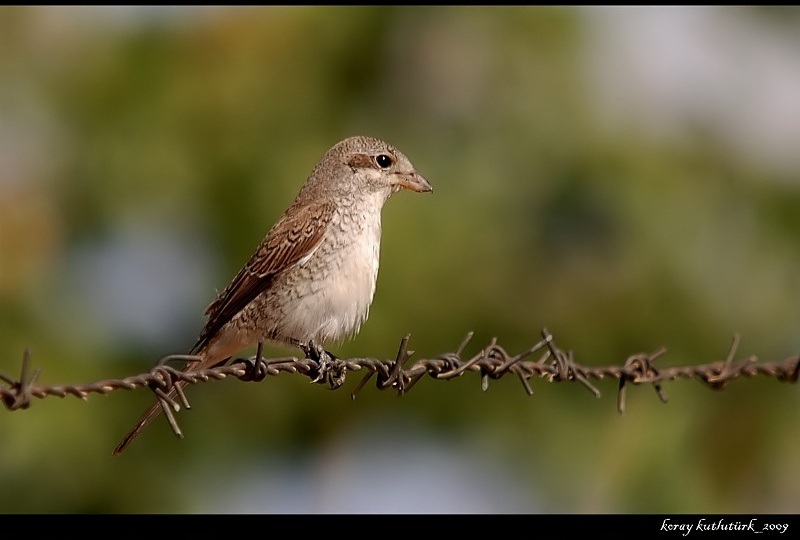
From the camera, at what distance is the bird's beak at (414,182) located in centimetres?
580

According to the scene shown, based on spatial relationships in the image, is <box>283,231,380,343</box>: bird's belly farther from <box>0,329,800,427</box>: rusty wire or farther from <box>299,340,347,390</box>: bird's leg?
<box>0,329,800,427</box>: rusty wire

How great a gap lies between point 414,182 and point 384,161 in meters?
0.18

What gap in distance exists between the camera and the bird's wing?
5406 millimetres

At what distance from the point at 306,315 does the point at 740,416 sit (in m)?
6.14

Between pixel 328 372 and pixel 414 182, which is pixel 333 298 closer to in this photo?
pixel 328 372

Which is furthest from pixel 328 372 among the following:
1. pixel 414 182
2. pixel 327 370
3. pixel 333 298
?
pixel 414 182

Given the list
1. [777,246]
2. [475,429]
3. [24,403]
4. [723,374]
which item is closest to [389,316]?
[475,429]

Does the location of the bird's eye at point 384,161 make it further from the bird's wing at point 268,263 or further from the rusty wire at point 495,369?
the rusty wire at point 495,369

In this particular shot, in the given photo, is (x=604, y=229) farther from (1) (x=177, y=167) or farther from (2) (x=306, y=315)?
(2) (x=306, y=315)

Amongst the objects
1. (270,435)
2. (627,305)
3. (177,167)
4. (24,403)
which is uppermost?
(24,403)

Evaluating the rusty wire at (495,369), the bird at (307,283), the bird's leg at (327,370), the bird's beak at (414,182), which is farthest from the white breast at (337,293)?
the rusty wire at (495,369)

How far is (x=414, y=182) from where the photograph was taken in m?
5.82

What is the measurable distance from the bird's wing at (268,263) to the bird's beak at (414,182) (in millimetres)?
448

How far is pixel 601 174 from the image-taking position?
11.6 metres
